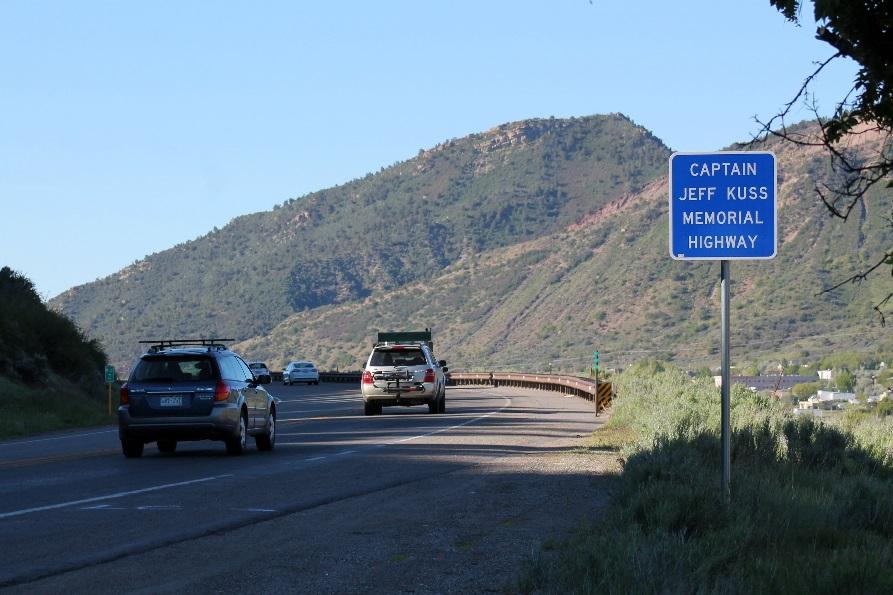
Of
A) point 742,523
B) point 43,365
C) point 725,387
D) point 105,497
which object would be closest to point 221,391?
point 105,497

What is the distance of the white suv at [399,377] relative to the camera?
39281 millimetres

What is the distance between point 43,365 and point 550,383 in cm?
3166

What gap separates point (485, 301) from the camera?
526 ft

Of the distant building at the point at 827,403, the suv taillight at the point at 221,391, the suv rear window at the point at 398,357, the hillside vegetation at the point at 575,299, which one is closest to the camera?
the suv taillight at the point at 221,391

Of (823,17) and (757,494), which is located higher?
(823,17)

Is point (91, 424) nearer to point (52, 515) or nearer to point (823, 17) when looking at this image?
point (52, 515)

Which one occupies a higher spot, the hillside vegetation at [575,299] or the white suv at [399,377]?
the hillside vegetation at [575,299]

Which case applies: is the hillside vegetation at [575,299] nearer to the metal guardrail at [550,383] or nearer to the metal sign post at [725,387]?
the metal guardrail at [550,383]

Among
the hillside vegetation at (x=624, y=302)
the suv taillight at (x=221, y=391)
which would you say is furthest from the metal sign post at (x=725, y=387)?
the hillside vegetation at (x=624, y=302)

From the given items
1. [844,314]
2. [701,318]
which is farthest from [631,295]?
[844,314]

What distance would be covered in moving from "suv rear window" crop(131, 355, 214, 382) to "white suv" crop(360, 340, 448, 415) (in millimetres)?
15911

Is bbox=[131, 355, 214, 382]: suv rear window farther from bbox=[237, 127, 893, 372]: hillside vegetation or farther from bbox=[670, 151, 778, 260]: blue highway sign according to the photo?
bbox=[237, 127, 893, 372]: hillside vegetation

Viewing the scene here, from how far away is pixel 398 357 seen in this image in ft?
131

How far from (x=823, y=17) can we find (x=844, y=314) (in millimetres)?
105519
